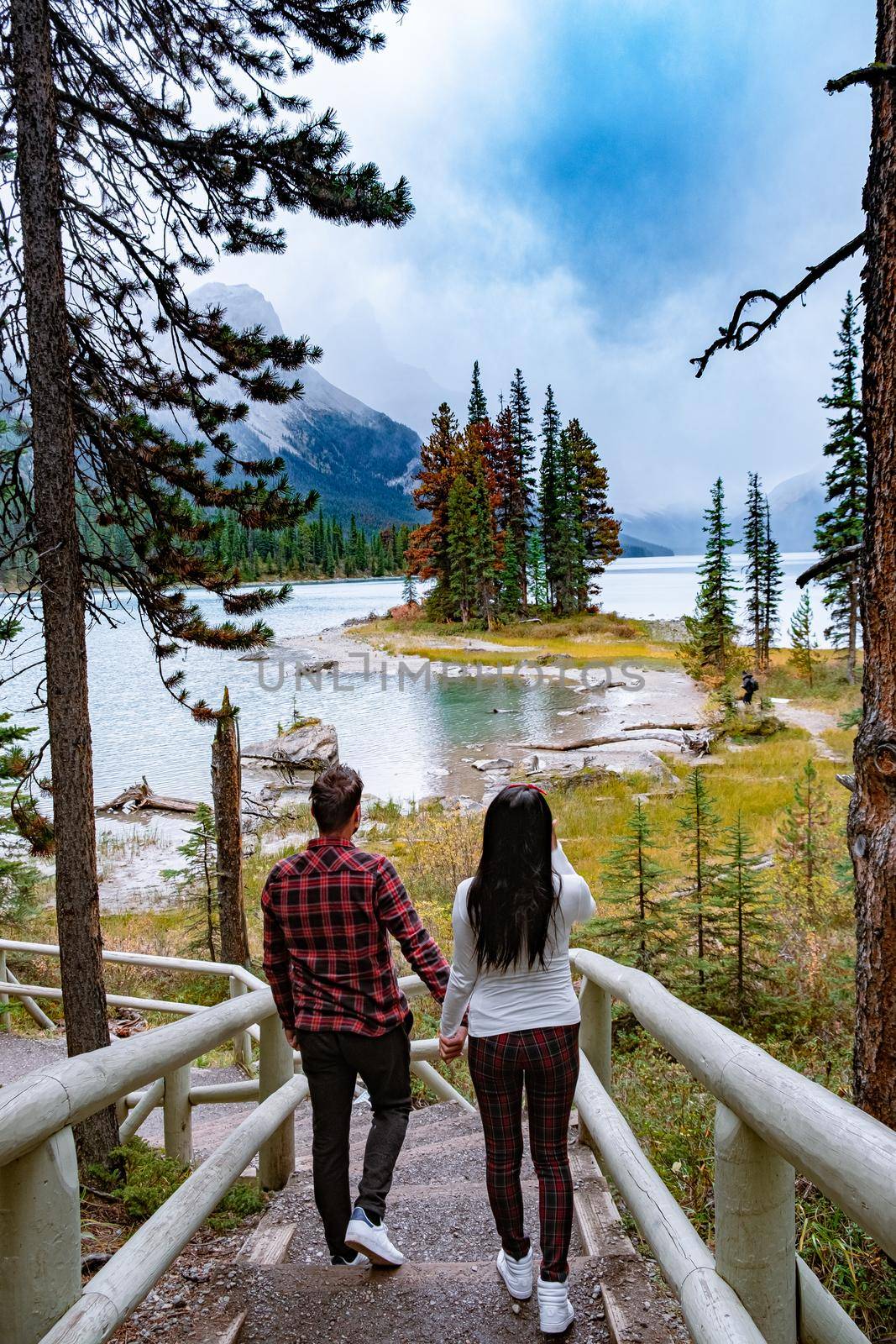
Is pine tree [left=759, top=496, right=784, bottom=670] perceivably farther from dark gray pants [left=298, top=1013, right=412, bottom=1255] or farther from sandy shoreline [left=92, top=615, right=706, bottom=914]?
dark gray pants [left=298, top=1013, right=412, bottom=1255]

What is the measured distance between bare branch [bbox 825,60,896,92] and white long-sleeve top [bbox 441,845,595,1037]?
9.64 feet

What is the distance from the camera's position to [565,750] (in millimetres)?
26141

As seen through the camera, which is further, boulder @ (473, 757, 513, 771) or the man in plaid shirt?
boulder @ (473, 757, 513, 771)

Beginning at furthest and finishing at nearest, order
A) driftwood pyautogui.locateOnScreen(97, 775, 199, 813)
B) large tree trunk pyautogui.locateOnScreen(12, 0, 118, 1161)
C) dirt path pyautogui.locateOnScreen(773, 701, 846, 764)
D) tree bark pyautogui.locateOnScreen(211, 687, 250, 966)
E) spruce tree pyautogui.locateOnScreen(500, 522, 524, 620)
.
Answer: spruce tree pyautogui.locateOnScreen(500, 522, 524, 620), dirt path pyautogui.locateOnScreen(773, 701, 846, 764), driftwood pyautogui.locateOnScreen(97, 775, 199, 813), tree bark pyautogui.locateOnScreen(211, 687, 250, 966), large tree trunk pyautogui.locateOnScreen(12, 0, 118, 1161)

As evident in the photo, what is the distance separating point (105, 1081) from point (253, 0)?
6.14 m

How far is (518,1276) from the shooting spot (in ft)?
8.38

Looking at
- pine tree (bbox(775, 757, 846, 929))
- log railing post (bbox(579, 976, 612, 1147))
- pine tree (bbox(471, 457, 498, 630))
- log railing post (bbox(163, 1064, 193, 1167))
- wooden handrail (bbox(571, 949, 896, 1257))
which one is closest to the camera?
wooden handrail (bbox(571, 949, 896, 1257))

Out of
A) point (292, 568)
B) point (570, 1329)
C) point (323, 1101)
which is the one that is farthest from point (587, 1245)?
point (292, 568)

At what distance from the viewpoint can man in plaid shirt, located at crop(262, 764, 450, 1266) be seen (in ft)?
9.10

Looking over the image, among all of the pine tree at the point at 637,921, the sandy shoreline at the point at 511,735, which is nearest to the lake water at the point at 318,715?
the sandy shoreline at the point at 511,735

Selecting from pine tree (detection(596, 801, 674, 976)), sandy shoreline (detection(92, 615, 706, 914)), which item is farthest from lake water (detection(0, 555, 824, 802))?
pine tree (detection(596, 801, 674, 976))

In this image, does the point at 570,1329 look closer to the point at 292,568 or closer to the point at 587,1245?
the point at 587,1245

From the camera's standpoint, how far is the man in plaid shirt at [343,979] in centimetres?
277

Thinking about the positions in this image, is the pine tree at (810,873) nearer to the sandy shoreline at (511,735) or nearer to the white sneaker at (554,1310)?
the sandy shoreline at (511,735)
